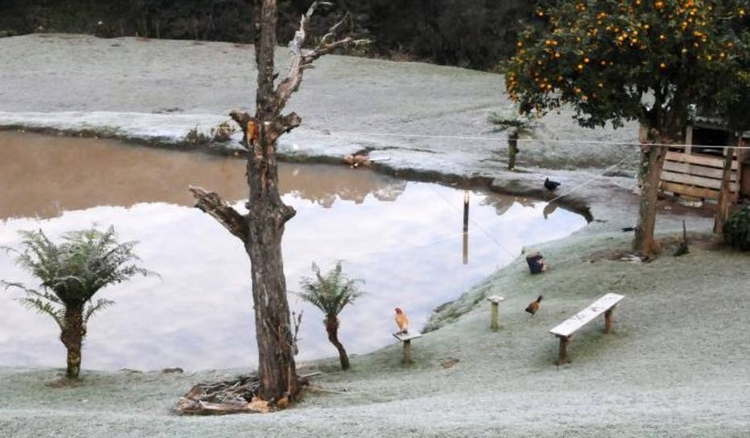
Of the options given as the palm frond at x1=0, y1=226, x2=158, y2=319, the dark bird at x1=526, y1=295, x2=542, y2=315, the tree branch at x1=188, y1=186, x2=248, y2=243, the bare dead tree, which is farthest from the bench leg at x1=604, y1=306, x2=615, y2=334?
the palm frond at x1=0, y1=226, x2=158, y2=319

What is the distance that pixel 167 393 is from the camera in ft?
38.9

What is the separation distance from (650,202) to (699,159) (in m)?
5.05

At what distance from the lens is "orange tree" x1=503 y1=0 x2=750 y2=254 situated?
568 inches

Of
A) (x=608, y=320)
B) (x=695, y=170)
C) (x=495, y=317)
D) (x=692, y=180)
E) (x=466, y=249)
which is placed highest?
(x=695, y=170)

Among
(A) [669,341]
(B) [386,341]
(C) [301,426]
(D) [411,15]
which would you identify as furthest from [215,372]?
(D) [411,15]

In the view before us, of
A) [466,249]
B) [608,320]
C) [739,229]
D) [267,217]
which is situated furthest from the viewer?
[466,249]

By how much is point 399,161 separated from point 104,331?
11.9 m

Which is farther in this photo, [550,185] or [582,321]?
[550,185]

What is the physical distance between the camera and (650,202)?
16.0m

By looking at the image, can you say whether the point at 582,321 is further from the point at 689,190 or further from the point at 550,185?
the point at 550,185

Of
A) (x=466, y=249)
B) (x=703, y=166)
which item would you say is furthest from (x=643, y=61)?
(x=703, y=166)

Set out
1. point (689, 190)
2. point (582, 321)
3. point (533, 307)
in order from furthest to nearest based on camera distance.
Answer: point (689, 190)
point (533, 307)
point (582, 321)

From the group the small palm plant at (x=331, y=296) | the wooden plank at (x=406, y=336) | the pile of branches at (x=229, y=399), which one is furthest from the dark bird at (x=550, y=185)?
the pile of branches at (x=229, y=399)

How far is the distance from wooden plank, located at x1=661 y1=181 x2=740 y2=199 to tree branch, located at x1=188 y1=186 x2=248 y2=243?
12807mm
